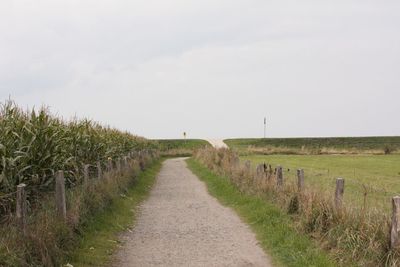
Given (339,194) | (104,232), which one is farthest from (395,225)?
(104,232)

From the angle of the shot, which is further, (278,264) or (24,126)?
(24,126)

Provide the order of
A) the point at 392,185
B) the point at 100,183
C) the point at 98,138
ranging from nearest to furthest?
the point at 100,183 < the point at 98,138 < the point at 392,185

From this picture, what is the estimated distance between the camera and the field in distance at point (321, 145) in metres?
69.1

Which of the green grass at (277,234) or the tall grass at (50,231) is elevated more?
the tall grass at (50,231)

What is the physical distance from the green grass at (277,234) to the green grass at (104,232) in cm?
307

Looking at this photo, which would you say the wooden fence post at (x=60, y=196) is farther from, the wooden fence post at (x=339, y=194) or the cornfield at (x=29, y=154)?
the wooden fence post at (x=339, y=194)

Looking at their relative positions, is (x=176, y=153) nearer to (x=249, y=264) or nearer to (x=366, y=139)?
(x=366, y=139)

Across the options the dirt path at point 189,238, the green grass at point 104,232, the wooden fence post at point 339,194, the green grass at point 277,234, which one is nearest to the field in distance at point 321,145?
the dirt path at point 189,238

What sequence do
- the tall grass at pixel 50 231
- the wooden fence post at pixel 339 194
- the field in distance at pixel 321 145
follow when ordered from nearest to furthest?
the tall grass at pixel 50 231
the wooden fence post at pixel 339 194
the field in distance at pixel 321 145

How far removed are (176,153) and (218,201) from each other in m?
54.5

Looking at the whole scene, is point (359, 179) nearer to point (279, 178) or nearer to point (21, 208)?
point (279, 178)

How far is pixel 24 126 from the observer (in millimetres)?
10875

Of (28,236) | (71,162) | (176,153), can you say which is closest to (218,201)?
(71,162)

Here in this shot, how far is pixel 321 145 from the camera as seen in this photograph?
8625cm
